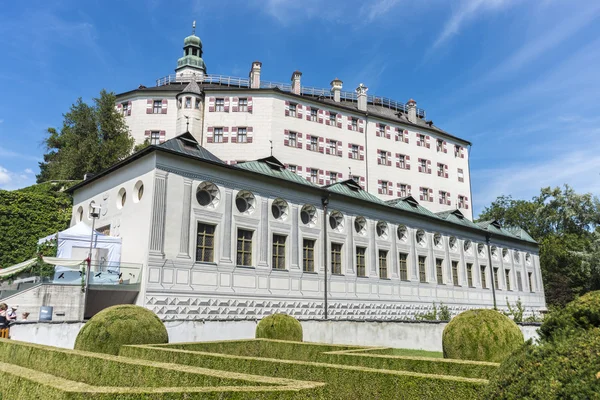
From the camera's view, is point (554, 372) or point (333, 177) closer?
point (554, 372)

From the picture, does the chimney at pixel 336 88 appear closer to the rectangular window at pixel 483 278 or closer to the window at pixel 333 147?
the window at pixel 333 147

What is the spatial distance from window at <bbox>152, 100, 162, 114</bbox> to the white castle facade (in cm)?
9

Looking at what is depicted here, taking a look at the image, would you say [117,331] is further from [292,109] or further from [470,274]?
[292,109]

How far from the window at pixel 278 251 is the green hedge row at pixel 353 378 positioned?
15449 millimetres

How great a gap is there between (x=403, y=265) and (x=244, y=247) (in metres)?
13.6

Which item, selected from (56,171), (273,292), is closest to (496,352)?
(273,292)

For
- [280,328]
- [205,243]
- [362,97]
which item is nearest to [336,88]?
[362,97]

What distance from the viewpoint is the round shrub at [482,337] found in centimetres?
1310

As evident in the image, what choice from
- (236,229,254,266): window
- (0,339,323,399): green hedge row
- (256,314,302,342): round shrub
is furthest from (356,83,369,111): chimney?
(0,339,323,399): green hedge row

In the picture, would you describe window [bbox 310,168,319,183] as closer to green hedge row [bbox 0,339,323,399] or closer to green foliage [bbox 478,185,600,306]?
green foliage [bbox 478,185,600,306]

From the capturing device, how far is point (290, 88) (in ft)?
163

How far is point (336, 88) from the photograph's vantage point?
5359 centimetres

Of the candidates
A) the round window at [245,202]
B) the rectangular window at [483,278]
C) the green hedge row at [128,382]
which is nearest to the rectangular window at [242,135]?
the round window at [245,202]

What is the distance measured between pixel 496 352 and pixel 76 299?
654 inches
